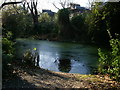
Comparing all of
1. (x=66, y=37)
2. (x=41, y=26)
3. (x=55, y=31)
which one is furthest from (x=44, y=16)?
(x=66, y=37)

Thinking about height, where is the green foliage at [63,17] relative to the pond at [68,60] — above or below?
above

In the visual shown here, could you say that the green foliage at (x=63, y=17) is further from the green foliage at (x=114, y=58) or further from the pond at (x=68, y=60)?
the green foliage at (x=114, y=58)

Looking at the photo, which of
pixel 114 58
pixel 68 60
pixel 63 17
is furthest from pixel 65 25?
pixel 114 58

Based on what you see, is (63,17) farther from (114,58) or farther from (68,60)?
(114,58)

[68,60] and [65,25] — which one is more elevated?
[65,25]

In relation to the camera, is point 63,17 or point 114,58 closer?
point 114,58

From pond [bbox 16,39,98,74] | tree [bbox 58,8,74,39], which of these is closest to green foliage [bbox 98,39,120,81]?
pond [bbox 16,39,98,74]

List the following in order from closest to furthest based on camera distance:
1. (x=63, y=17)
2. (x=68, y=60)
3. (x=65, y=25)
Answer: (x=68, y=60), (x=63, y=17), (x=65, y=25)

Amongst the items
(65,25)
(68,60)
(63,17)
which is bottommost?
(68,60)

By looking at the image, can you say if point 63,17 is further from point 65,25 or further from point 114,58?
point 114,58

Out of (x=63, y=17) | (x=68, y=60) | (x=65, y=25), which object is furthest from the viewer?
(x=65, y=25)

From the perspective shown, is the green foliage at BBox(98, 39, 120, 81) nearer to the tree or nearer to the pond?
the pond

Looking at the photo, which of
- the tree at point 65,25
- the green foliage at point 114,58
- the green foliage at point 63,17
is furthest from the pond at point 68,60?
the green foliage at point 63,17

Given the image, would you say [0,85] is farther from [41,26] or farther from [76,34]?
[41,26]
